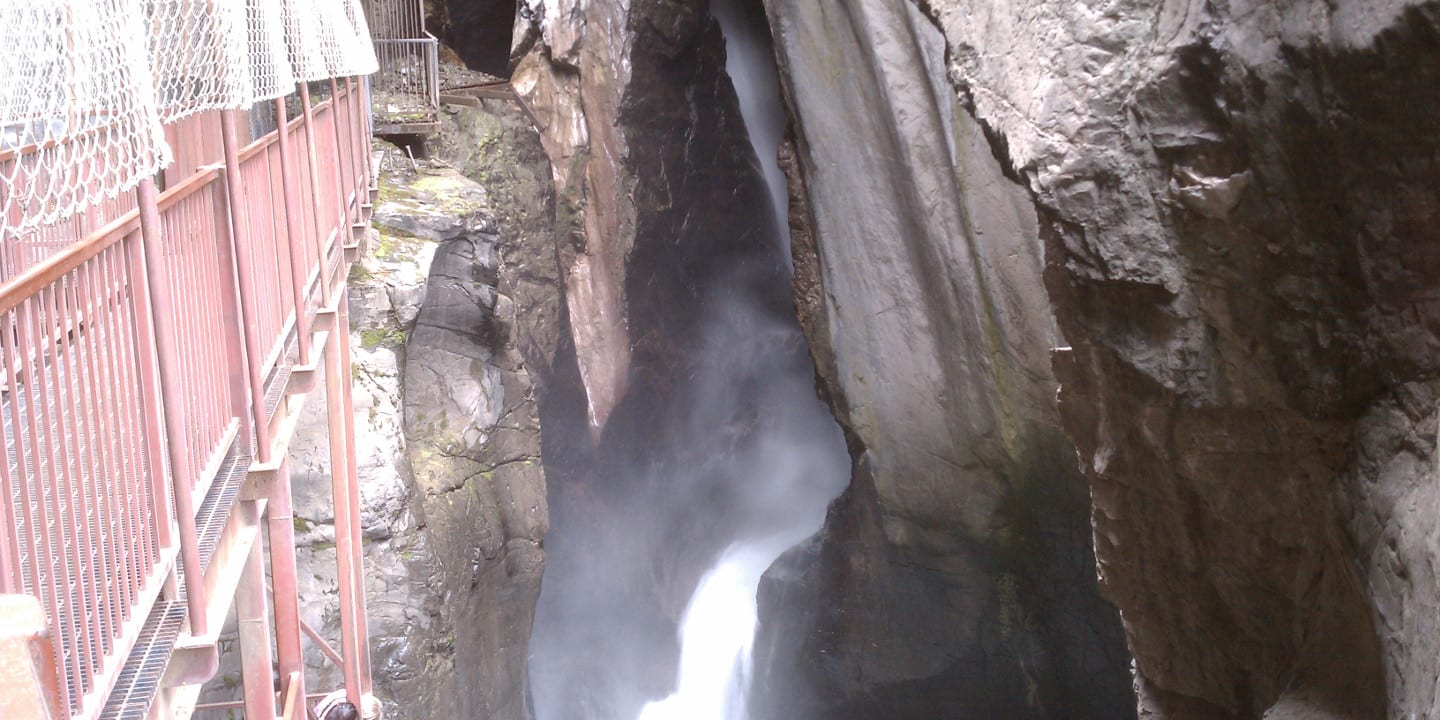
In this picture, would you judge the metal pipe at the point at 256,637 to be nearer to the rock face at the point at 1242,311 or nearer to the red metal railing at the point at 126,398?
the red metal railing at the point at 126,398

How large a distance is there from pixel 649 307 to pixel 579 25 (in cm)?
355

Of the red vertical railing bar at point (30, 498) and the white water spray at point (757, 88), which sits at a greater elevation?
the white water spray at point (757, 88)

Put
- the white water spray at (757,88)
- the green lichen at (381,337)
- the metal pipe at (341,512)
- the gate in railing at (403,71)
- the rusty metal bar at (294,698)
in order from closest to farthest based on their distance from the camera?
the rusty metal bar at (294,698) → the metal pipe at (341,512) → the green lichen at (381,337) → the gate in railing at (403,71) → the white water spray at (757,88)

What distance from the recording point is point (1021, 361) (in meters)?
10.2

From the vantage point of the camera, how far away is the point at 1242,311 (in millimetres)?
3979

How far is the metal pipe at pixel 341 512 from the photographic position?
271 inches

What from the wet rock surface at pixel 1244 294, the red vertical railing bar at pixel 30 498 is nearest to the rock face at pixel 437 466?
the wet rock surface at pixel 1244 294

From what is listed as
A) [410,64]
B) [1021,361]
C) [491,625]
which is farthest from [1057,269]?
[410,64]

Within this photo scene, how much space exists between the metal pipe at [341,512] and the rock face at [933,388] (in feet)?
17.2

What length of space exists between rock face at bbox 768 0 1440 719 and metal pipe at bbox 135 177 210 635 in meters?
2.78

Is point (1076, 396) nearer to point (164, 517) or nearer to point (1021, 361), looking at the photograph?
point (164, 517)

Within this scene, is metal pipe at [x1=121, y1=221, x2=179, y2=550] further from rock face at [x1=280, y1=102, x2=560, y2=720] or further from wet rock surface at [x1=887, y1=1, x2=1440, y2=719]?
rock face at [x1=280, y1=102, x2=560, y2=720]

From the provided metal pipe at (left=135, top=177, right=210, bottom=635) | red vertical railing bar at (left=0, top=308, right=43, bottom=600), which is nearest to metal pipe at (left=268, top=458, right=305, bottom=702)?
metal pipe at (left=135, top=177, right=210, bottom=635)

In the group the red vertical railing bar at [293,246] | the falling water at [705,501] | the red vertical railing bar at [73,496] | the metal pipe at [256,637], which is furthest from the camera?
the falling water at [705,501]
